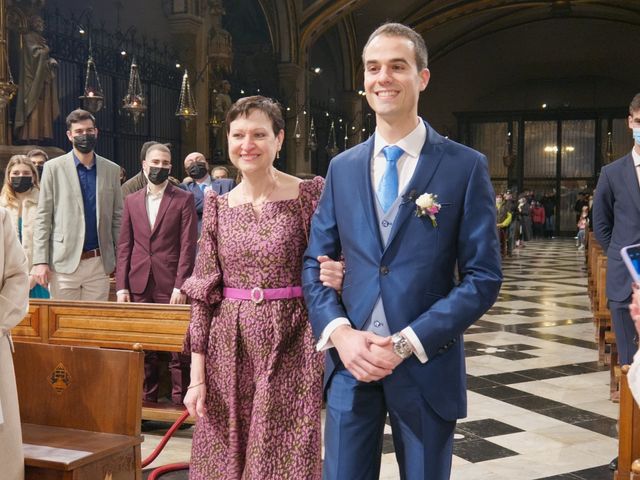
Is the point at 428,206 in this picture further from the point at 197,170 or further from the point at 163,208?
the point at 197,170

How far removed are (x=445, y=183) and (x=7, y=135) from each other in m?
8.82

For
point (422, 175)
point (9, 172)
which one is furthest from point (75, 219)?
point (422, 175)

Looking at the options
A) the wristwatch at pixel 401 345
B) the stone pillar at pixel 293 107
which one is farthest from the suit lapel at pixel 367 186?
the stone pillar at pixel 293 107

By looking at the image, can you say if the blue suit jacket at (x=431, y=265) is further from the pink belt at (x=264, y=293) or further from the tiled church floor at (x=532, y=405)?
the tiled church floor at (x=532, y=405)

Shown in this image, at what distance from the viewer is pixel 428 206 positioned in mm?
2197

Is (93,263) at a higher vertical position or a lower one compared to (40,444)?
higher

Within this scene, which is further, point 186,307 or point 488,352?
point 488,352

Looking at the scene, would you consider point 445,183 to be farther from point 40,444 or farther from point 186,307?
point 186,307

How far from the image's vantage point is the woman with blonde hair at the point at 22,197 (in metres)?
5.71

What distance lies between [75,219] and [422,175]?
138 inches

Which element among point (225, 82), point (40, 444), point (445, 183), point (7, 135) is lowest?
point (40, 444)

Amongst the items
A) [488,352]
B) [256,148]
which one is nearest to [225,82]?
[488,352]

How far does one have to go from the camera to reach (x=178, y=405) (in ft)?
17.0

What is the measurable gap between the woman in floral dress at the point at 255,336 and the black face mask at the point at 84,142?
253cm
